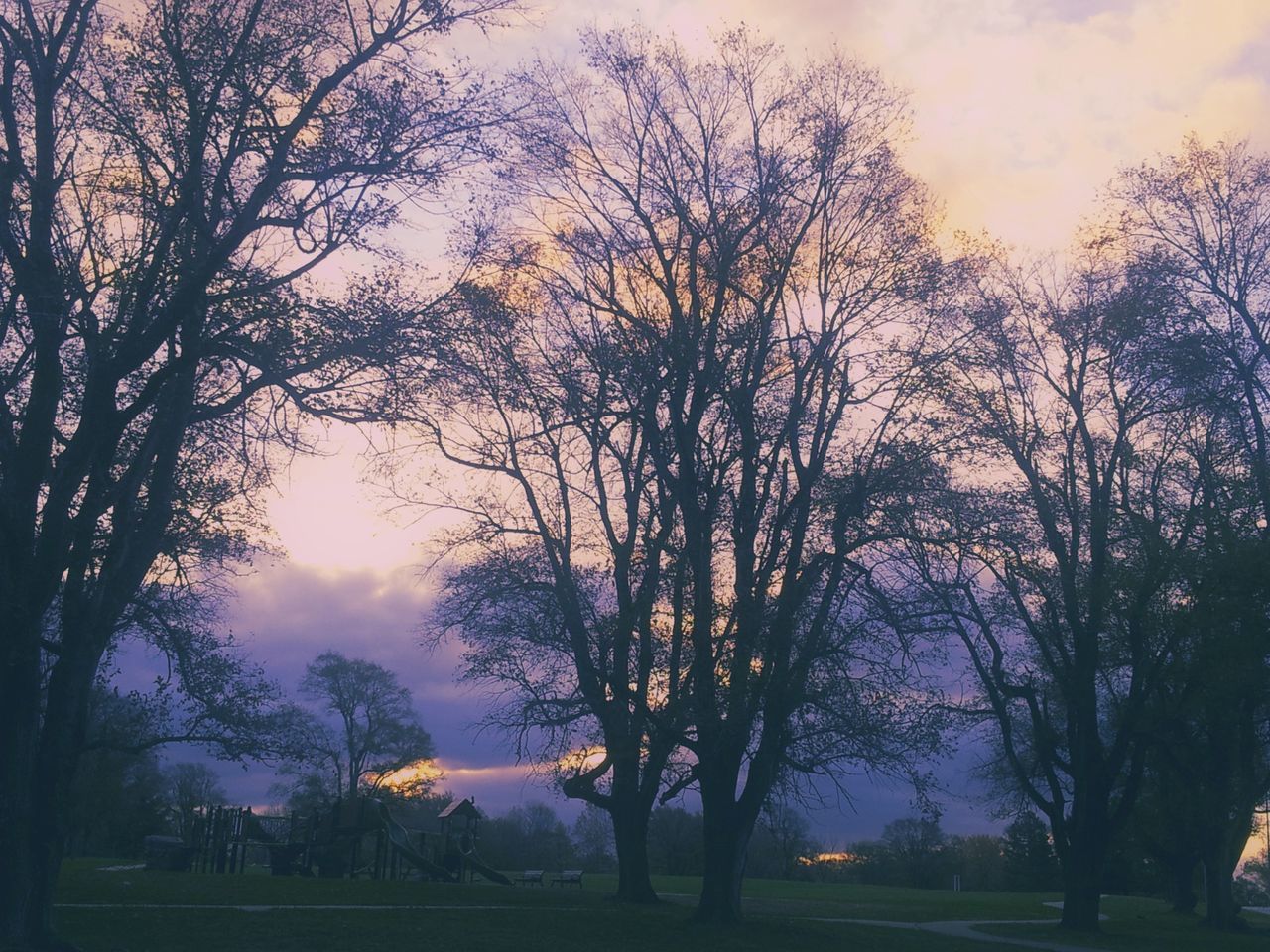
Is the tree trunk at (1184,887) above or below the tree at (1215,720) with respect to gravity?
below

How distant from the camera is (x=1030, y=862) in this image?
60.8 m

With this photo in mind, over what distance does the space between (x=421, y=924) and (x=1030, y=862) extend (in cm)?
5279

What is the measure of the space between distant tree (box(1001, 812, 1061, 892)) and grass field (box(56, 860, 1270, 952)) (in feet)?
103

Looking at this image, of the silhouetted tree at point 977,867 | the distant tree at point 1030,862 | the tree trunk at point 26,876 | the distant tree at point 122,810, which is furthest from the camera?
the silhouetted tree at point 977,867

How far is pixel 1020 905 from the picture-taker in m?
41.3

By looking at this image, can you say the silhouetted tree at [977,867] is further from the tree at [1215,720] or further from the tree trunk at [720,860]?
the tree trunk at [720,860]

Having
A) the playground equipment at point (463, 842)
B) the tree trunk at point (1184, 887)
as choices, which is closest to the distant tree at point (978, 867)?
the tree trunk at point (1184, 887)

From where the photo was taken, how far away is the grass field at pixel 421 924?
48.0 feet

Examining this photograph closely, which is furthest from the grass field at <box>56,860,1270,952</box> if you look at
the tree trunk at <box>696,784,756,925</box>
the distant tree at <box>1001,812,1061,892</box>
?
the distant tree at <box>1001,812,1061,892</box>

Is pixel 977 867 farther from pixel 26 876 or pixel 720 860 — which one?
pixel 26 876

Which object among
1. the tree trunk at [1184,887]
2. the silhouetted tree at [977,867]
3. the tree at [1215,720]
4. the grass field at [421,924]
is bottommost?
the silhouetted tree at [977,867]

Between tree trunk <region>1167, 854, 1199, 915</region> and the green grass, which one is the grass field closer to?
the green grass

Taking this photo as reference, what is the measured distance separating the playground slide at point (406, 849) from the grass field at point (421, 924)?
6.36m

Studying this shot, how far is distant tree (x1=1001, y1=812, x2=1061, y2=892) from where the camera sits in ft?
195
